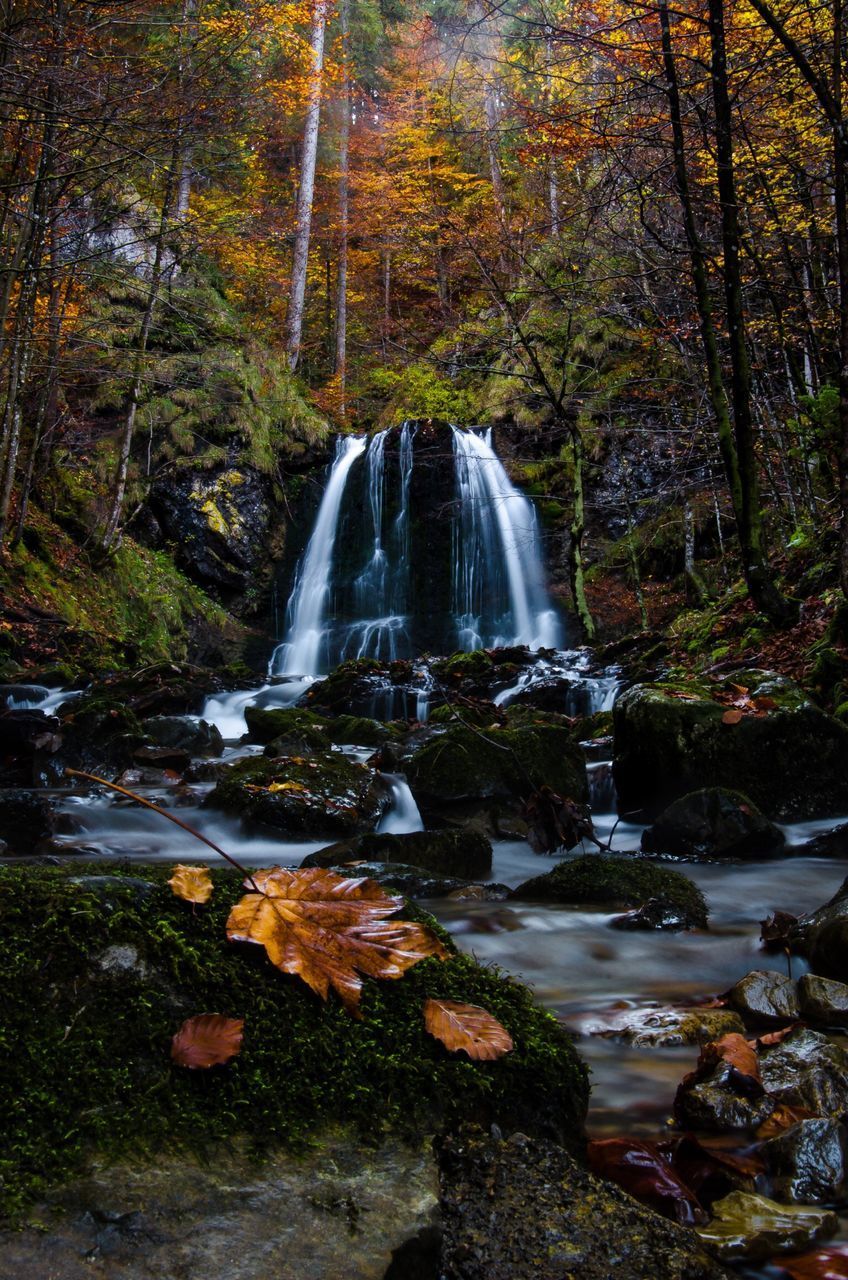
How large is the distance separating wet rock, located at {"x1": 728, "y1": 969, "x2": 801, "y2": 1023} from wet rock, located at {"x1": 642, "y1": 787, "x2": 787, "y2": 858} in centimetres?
259

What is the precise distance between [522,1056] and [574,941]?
241 cm

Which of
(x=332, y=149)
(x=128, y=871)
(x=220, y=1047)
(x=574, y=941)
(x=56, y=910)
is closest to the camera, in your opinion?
(x=220, y=1047)

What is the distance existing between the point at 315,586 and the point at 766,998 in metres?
16.8

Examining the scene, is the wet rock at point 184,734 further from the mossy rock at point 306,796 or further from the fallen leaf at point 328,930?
the fallen leaf at point 328,930

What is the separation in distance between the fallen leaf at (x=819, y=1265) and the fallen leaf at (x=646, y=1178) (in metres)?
0.16

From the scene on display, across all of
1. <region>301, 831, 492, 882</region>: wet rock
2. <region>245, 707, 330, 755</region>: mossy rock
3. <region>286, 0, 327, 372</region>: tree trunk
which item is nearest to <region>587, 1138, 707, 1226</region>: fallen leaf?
<region>301, 831, 492, 882</region>: wet rock

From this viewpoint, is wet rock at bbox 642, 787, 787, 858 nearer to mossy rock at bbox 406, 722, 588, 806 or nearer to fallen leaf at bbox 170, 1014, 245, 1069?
mossy rock at bbox 406, 722, 588, 806

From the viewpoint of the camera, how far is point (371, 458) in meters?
20.5

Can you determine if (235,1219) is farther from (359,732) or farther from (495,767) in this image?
(359,732)

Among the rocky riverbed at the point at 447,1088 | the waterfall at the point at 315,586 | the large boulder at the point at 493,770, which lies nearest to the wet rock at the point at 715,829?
the rocky riverbed at the point at 447,1088

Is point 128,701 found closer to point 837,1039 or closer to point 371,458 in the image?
point 837,1039

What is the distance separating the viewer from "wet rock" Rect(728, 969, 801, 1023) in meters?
2.81

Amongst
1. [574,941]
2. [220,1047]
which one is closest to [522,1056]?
[220,1047]

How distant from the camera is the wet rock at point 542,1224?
120 centimetres
